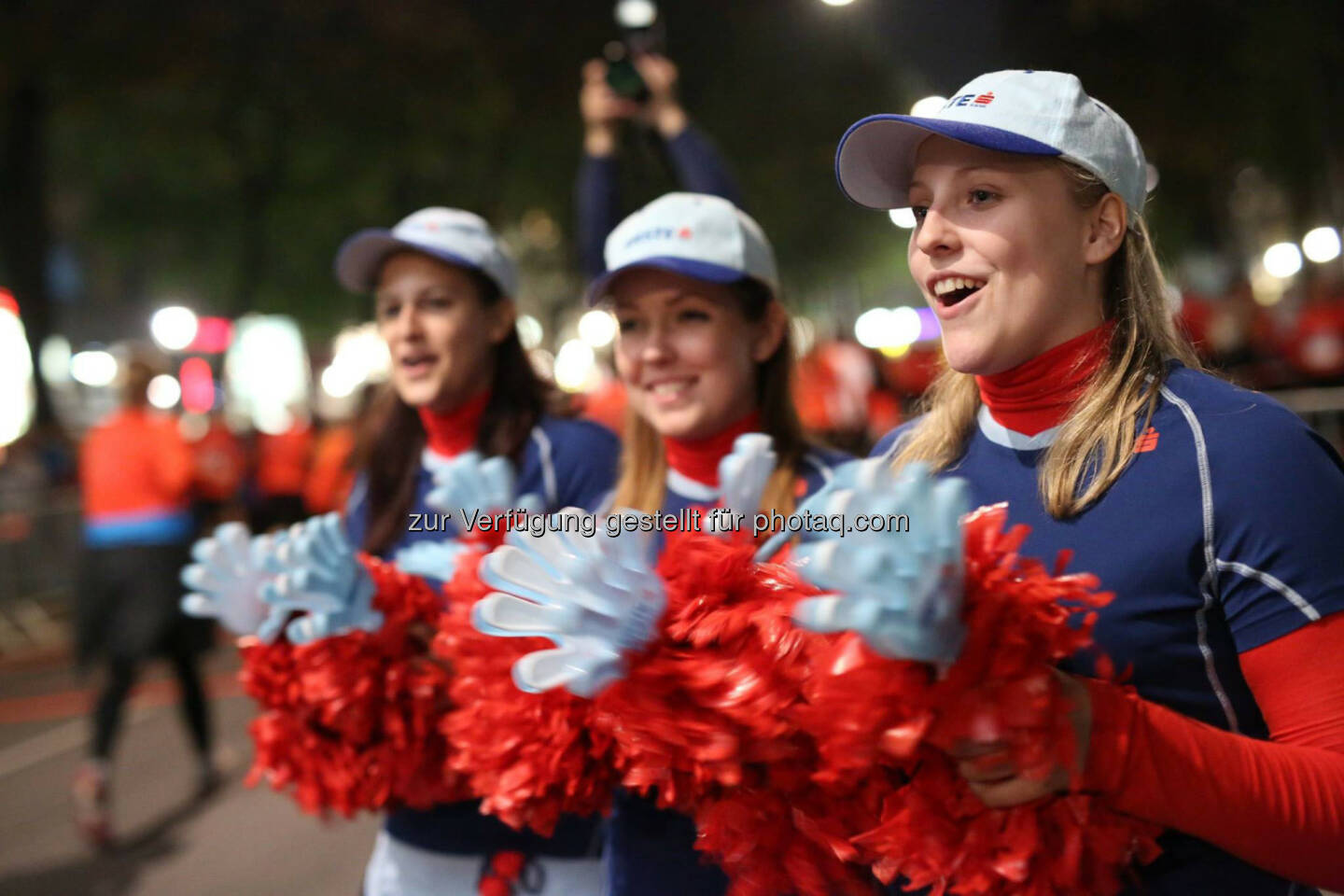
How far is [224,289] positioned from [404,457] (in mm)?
27455

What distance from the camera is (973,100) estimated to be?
1503mm

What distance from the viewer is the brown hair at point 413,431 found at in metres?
2.55

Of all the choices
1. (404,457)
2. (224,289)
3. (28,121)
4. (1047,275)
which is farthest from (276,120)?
(1047,275)

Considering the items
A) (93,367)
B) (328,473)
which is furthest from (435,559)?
(93,367)

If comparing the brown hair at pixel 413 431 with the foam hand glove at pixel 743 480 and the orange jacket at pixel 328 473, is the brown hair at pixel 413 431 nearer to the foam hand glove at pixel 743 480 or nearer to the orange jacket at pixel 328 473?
the foam hand glove at pixel 743 480

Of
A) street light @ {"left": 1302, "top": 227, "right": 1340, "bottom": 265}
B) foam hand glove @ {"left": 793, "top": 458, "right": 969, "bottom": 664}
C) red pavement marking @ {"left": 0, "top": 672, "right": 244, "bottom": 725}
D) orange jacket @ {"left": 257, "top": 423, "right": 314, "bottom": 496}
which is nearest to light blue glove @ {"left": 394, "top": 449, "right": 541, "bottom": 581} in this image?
foam hand glove @ {"left": 793, "top": 458, "right": 969, "bottom": 664}

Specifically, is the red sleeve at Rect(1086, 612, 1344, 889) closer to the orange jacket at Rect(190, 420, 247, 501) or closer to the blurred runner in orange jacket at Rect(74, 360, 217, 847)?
the blurred runner in orange jacket at Rect(74, 360, 217, 847)

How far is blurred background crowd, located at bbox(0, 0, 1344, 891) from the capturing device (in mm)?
8148

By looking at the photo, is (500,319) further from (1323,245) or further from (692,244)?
(1323,245)

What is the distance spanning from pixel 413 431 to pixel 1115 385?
5.63 ft

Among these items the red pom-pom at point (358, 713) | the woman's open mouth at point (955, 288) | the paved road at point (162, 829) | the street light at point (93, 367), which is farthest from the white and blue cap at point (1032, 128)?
the street light at point (93, 367)

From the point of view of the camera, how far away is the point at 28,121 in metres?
14.9

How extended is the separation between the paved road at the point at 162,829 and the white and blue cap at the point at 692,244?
3.05 meters

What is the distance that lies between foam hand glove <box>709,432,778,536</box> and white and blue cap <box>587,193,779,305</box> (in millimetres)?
565
